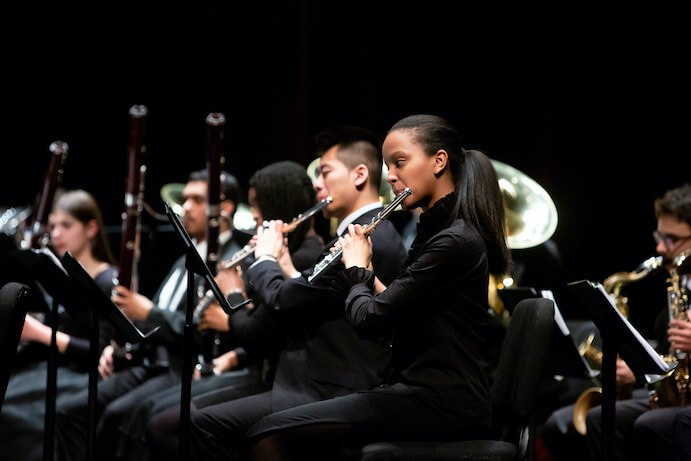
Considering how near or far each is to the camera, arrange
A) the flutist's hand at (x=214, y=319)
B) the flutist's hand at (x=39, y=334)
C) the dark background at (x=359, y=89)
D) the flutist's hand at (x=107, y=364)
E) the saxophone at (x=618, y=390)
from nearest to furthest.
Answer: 1. the saxophone at (x=618, y=390)
2. the flutist's hand at (x=214, y=319)
3. the flutist's hand at (x=39, y=334)
4. the flutist's hand at (x=107, y=364)
5. the dark background at (x=359, y=89)

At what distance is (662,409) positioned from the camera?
3.57 m

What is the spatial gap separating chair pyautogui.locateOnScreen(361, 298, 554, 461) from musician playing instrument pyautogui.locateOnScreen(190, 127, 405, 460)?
55 cm

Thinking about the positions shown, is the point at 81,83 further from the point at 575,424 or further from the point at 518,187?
the point at 575,424

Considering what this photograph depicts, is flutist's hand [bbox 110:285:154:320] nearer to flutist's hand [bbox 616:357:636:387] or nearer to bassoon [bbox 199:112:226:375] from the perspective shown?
bassoon [bbox 199:112:226:375]

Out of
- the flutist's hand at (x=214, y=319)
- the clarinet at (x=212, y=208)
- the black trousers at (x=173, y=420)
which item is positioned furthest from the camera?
the clarinet at (x=212, y=208)

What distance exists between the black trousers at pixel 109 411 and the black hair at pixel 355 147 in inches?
59.9

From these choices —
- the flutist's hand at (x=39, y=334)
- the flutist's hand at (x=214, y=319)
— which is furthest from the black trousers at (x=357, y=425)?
the flutist's hand at (x=39, y=334)

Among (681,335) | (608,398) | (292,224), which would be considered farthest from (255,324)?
(681,335)

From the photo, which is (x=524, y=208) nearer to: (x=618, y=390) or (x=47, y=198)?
(x=618, y=390)

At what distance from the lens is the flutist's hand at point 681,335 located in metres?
3.41

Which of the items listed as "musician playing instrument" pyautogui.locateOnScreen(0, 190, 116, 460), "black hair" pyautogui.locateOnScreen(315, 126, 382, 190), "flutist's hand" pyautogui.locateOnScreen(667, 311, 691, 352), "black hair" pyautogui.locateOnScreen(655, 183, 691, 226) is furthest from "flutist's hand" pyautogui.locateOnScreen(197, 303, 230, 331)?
"black hair" pyautogui.locateOnScreen(655, 183, 691, 226)

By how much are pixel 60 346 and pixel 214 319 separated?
0.95 meters

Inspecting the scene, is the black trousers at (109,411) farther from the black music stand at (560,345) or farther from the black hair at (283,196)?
the black music stand at (560,345)

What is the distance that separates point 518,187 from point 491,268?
5.19 feet
